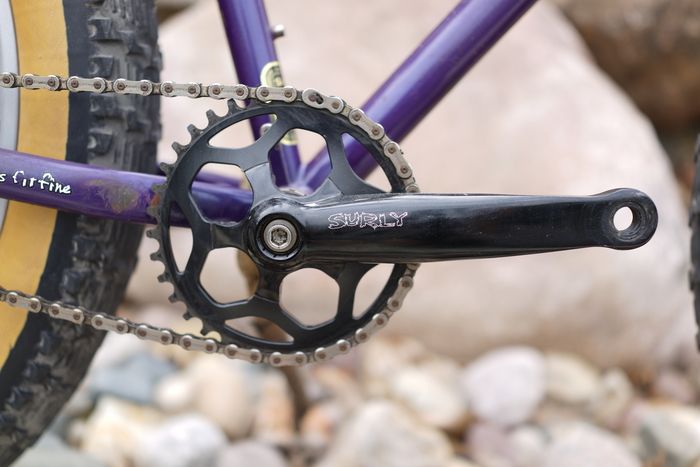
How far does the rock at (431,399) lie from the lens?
165 cm

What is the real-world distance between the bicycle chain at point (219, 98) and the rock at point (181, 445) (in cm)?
57

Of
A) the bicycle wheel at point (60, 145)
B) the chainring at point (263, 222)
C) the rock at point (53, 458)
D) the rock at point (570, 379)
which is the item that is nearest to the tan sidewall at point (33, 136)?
the bicycle wheel at point (60, 145)

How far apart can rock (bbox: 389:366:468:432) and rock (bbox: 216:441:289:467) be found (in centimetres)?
33

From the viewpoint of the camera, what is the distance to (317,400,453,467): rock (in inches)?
54.1

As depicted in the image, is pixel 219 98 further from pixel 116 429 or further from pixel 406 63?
pixel 116 429

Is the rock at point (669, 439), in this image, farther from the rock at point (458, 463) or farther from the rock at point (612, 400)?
the rock at point (458, 463)

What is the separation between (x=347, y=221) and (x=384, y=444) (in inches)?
27.0

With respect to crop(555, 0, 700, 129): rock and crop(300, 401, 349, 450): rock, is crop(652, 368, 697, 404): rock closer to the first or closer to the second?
crop(300, 401, 349, 450): rock

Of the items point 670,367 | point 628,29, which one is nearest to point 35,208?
point 670,367

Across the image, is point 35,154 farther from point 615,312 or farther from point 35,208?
point 615,312

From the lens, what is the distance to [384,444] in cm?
138

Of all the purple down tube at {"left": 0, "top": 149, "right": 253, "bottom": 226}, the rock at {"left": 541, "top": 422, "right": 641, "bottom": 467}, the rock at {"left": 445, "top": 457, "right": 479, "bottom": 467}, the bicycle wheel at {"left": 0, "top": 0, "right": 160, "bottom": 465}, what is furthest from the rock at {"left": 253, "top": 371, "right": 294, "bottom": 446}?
the purple down tube at {"left": 0, "top": 149, "right": 253, "bottom": 226}

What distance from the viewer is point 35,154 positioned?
85cm

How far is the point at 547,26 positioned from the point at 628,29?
17.6 inches
